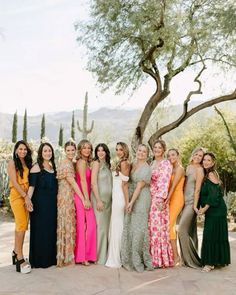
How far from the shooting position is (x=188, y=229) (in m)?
6.53

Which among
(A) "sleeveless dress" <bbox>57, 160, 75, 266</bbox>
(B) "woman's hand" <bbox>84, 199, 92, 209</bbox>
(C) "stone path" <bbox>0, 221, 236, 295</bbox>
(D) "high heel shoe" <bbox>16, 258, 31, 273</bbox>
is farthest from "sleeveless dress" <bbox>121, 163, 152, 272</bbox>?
(D) "high heel shoe" <bbox>16, 258, 31, 273</bbox>

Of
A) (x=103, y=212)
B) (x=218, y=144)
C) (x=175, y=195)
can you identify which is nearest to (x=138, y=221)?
(x=103, y=212)

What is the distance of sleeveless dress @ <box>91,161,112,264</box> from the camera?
6.45 metres

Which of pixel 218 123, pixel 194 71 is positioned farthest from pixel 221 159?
pixel 194 71

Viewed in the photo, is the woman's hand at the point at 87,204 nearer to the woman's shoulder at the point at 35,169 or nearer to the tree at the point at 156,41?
the woman's shoulder at the point at 35,169

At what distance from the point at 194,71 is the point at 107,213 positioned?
9255 mm

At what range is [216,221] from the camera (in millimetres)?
6406

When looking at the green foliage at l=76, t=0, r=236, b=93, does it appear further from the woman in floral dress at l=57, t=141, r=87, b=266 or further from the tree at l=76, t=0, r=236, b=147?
the woman in floral dress at l=57, t=141, r=87, b=266

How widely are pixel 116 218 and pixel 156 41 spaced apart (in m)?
8.09

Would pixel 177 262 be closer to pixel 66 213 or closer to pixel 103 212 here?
pixel 103 212

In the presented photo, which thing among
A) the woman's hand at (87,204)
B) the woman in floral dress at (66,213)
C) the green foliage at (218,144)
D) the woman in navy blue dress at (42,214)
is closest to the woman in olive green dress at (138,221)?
the woman's hand at (87,204)

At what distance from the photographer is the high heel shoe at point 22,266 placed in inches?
233

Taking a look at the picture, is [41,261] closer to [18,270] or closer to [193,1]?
[18,270]

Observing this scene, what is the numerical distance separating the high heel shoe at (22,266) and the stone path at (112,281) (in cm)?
7
